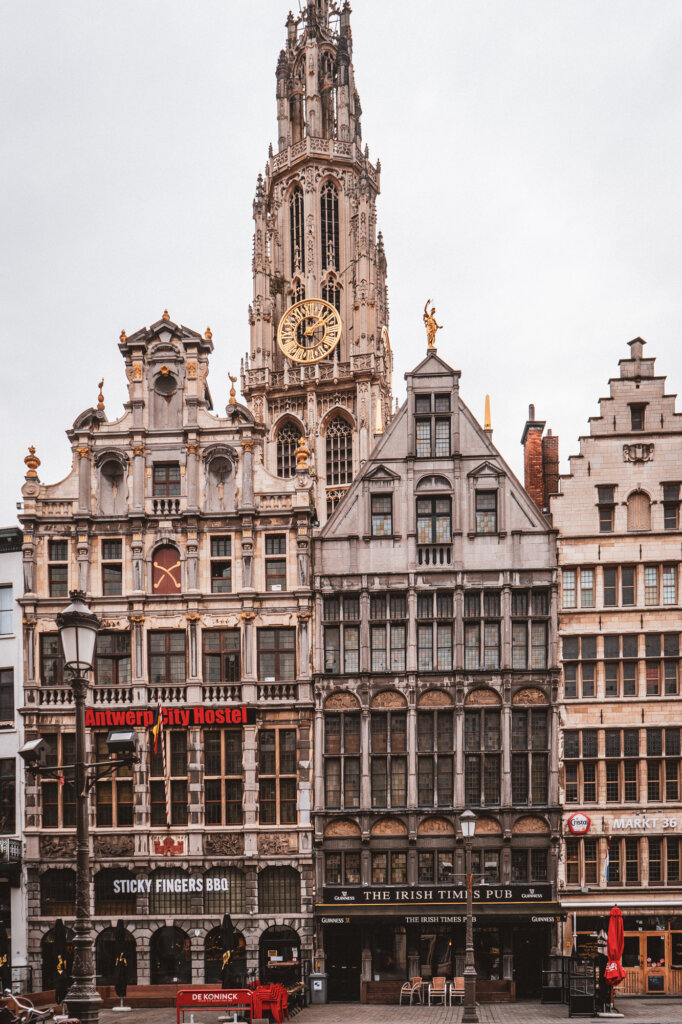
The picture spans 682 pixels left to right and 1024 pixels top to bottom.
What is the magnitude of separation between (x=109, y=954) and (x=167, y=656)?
9675 mm

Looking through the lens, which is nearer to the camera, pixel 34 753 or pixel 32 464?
pixel 34 753

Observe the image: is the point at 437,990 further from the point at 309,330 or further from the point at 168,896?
the point at 309,330

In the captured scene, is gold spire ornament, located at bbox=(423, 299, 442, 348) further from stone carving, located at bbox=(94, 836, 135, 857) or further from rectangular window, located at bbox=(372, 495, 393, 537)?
stone carving, located at bbox=(94, 836, 135, 857)

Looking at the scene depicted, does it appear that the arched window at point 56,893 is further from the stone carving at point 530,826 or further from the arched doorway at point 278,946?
the stone carving at point 530,826

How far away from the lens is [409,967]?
1652 inches

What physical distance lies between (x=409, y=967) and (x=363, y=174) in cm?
8532

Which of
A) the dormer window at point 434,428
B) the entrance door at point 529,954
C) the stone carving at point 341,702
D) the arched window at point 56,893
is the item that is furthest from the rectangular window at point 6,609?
the entrance door at point 529,954

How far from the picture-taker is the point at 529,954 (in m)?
42.1

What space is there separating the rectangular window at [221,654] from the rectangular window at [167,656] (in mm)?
825

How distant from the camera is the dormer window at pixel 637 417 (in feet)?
148

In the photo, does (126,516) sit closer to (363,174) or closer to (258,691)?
(258,691)

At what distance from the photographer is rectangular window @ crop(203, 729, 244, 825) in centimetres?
4366

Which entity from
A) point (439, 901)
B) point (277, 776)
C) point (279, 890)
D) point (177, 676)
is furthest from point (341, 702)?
point (439, 901)

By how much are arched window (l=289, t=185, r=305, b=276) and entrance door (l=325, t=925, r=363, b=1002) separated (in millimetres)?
79354
